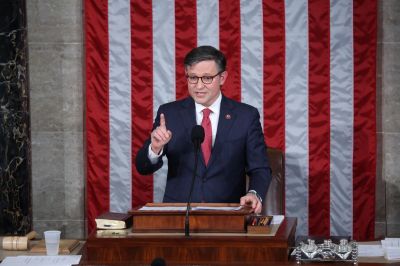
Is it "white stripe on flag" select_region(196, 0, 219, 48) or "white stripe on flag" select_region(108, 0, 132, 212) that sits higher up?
"white stripe on flag" select_region(196, 0, 219, 48)

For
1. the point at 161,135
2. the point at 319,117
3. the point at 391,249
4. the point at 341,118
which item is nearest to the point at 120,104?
the point at 319,117

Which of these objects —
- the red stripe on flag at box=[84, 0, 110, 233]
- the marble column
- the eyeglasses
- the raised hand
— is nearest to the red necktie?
the eyeglasses

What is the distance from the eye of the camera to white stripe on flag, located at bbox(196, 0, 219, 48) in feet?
16.5

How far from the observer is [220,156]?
3.60m

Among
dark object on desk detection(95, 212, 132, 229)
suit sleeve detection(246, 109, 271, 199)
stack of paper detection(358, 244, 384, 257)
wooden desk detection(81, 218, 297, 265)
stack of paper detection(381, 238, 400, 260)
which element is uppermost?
suit sleeve detection(246, 109, 271, 199)

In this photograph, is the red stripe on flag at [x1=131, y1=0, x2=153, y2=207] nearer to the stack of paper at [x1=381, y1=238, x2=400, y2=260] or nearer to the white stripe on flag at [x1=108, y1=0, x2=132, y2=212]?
the white stripe on flag at [x1=108, y1=0, x2=132, y2=212]

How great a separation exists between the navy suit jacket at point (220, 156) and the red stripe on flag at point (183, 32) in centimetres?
141

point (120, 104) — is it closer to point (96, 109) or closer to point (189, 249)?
point (96, 109)

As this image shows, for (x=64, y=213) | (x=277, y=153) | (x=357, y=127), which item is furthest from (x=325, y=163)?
(x=64, y=213)

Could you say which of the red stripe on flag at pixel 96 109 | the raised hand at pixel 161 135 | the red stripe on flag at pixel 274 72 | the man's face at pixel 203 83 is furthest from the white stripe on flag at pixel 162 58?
the raised hand at pixel 161 135

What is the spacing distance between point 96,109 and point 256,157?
1856mm

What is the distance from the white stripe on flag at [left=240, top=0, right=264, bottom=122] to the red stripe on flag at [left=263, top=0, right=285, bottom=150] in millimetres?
35

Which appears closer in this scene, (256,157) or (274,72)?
(256,157)

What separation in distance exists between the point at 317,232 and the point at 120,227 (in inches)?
100
